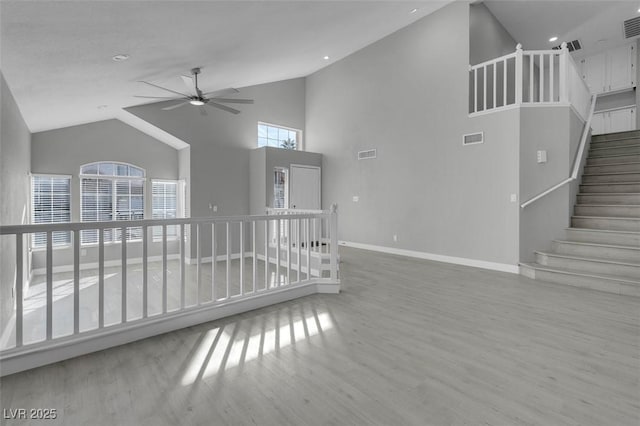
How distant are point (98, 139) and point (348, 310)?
21.0 ft

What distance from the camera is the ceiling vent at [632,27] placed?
660 cm

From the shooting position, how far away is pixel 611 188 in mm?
5500

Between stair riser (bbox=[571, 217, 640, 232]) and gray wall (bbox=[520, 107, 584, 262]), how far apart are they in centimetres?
20

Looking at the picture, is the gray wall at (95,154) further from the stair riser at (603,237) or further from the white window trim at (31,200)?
the stair riser at (603,237)

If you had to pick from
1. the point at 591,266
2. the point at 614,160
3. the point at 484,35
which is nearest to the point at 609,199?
the point at 614,160

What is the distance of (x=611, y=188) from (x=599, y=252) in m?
1.70

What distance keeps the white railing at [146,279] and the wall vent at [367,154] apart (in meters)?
2.84

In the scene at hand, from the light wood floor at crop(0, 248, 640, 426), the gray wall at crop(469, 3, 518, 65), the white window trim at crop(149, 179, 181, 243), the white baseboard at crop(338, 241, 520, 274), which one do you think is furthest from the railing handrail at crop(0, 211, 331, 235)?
the gray wall at crop(469, 3, 518, 65)

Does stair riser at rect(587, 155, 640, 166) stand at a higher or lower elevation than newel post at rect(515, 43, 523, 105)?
lower

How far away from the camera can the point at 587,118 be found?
6262 mm

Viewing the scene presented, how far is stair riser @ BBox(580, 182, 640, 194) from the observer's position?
17.4 ft

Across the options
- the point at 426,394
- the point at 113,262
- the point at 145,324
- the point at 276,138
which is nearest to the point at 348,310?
the point at 426,394

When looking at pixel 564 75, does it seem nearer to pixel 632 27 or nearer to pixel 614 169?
pixel 614 169

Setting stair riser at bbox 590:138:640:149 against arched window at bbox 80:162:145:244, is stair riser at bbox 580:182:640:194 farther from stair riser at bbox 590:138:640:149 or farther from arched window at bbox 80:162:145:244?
arched window at bbox 80:162:145:244
